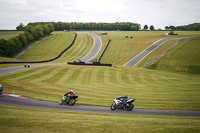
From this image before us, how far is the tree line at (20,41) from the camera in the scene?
307ft

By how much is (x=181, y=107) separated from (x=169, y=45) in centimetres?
7271

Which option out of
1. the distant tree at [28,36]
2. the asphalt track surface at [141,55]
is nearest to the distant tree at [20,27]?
the distant tree at [28,36]

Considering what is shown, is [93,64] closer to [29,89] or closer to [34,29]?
[29,89]

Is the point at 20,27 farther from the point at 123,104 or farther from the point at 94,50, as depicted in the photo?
the point at 123,104

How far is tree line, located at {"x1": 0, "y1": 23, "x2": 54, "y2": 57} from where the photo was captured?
93.5 metres

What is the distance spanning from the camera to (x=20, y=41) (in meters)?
110

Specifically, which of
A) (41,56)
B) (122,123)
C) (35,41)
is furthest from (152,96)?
(35,41)

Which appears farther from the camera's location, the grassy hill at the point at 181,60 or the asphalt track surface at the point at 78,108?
the grassy hill at the point at 181,60

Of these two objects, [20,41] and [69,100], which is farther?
[20,41]

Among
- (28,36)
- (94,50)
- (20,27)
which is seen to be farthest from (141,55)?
(20,27)

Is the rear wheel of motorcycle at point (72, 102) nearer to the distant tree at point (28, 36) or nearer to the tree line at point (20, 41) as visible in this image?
the tree line at point (20, 41)

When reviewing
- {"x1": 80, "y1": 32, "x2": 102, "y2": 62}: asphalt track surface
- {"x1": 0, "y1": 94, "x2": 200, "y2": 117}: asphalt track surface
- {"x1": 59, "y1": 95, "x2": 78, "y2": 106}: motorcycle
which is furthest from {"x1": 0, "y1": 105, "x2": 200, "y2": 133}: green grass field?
{"x1": 80, "y1": 32, "x2": 102, "y2": 62}: asphalt track surface

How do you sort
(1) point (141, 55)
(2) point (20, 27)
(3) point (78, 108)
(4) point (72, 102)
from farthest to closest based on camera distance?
(2) point (20, 27) → (1) point (141, 55) → (4) point (72, 102) → (3) point (78, 108)

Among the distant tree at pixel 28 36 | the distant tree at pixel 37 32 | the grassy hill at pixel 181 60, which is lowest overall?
the grassy hill at pixel 181 60
